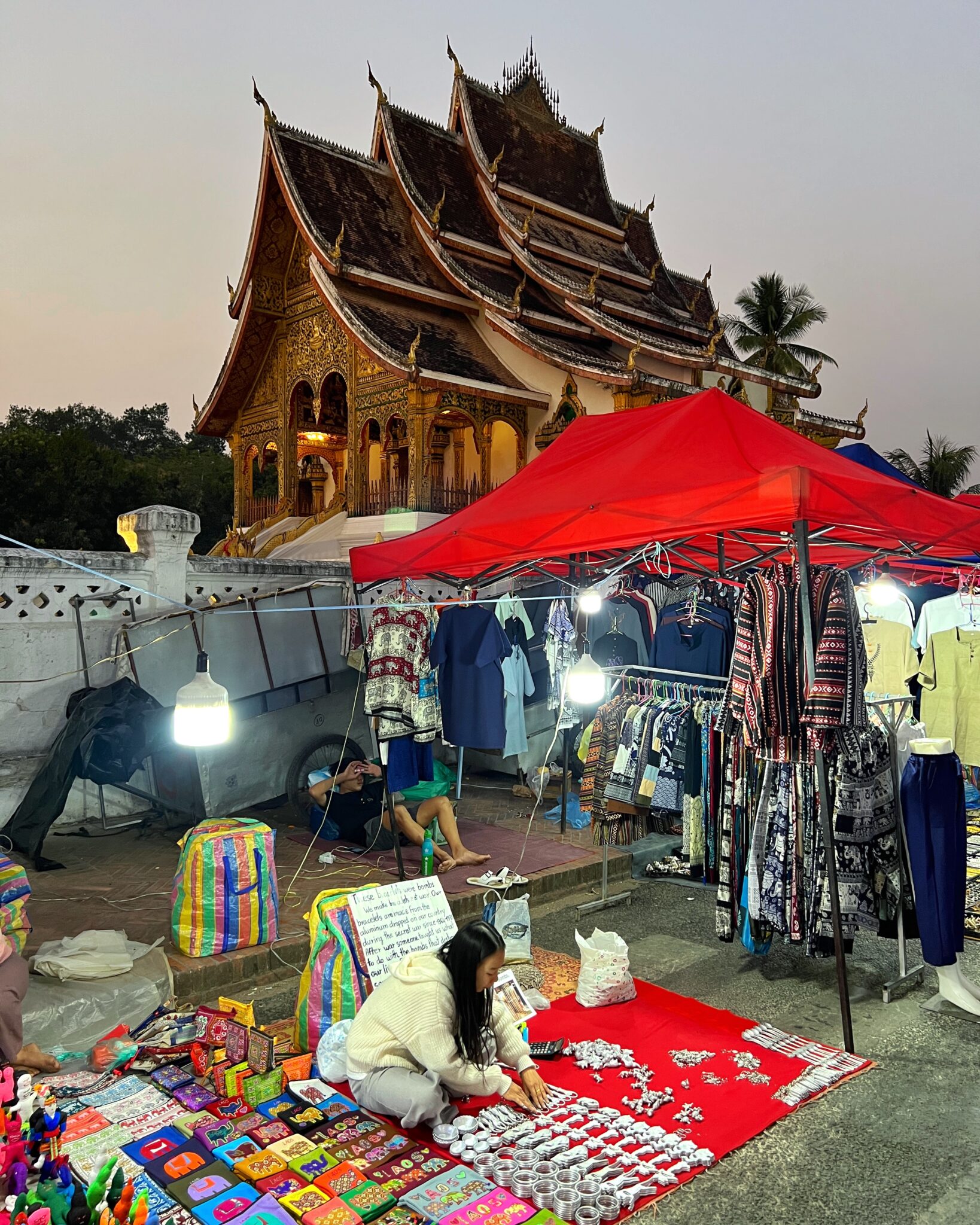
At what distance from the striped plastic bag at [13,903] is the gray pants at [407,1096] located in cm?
170

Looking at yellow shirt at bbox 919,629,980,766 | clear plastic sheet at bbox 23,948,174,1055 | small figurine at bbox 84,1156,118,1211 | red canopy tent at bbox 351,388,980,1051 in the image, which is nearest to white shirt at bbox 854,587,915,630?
yellow shirt at bbox 919,629,980,766

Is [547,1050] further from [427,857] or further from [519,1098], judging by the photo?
[427,857]

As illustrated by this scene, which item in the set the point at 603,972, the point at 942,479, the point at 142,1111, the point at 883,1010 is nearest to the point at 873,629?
the point at 883,1010

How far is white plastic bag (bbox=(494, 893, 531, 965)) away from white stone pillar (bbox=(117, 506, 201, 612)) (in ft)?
12.7

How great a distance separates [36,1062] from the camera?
3529 millimetres

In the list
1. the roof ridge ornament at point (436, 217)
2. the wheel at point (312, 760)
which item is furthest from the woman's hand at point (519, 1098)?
the roof ridge ornament at point (436, 217)

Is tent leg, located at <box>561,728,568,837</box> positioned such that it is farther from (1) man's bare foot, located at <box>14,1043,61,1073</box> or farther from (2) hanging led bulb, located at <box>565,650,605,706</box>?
(1) man's bare foot, located at <box>14,1043,61,1073</box>

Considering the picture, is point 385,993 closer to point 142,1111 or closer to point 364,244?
point 142,1111

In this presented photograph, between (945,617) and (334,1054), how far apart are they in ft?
19.0

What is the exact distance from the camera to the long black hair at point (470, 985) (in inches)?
121

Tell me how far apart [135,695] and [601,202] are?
1571 cm

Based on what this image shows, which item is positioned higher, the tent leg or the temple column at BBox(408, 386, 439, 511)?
the temple column at BBox(408, 386, 439, 511)

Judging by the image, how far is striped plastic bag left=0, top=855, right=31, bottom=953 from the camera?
3.78m

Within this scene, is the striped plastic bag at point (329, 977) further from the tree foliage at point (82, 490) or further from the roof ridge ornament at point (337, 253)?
the tree foliage at point (82, 490)
